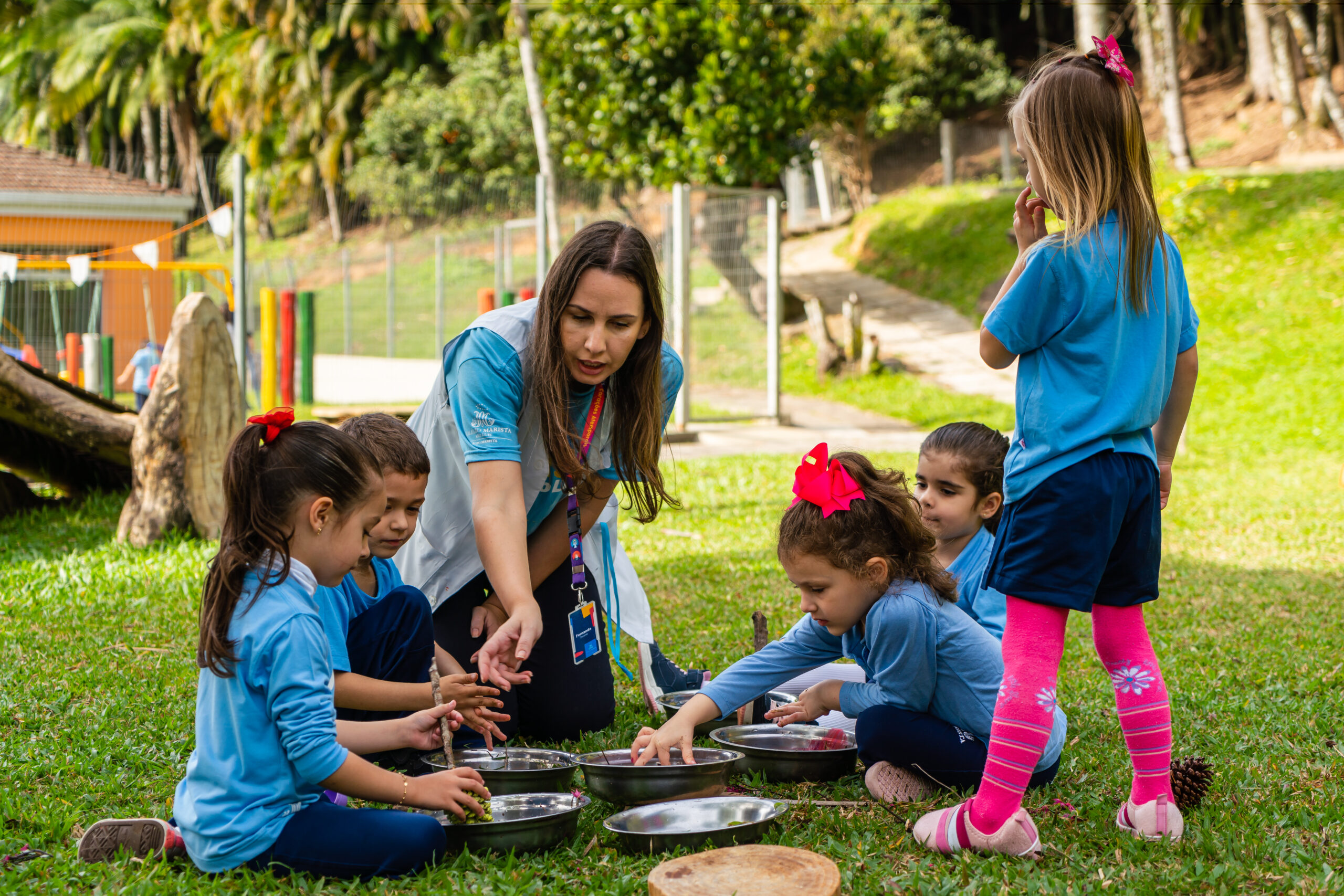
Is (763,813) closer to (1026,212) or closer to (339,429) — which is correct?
(339,429)

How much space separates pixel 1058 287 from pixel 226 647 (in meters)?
1.76

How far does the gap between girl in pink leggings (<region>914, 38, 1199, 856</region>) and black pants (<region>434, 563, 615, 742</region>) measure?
118 cm

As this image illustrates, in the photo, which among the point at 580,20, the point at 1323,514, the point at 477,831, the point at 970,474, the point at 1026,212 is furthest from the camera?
the point at 580,20

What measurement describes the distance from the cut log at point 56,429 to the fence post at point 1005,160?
59.7 feet

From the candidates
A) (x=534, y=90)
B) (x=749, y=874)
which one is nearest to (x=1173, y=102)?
(x=534, y=90)

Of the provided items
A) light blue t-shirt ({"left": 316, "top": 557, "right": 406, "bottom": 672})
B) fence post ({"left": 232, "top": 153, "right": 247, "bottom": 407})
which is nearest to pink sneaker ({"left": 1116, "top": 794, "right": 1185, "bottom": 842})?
light blue t-shirt ({"left": 316, "top": 557, "right": 406, "bottom": 672})

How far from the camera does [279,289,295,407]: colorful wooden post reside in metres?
14.9

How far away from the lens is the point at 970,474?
3.19 meters

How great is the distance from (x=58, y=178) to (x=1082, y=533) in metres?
19.9

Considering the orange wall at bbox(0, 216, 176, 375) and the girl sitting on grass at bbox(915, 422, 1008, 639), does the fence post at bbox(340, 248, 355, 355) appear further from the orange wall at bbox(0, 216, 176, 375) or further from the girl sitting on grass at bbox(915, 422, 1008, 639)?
the girl sitting on grass at bbox(915, 422, 1008, 639)

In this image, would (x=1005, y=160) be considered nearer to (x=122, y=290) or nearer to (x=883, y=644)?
(x=122, y=290)

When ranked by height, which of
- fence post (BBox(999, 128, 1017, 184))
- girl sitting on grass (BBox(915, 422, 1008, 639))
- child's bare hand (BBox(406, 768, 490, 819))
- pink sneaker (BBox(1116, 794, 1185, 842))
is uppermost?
fence post (BBox(999, 128, 1017, 184))

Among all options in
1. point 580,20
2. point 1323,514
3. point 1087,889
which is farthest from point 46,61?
point 1087,889

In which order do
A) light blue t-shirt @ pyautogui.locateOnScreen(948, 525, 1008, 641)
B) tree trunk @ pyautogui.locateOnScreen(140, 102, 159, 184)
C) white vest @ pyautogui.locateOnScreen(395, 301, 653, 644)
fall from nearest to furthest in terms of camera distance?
light blue t-shirt @ pyautogui.locateOnScreen(948, 525, 1008, 641) < white vest @ pyautogui.locateOnScreen(395, 301, 653, 644) < tree trunk @ pyautogui.locateOnScreen(140, 102, 159, 184)
